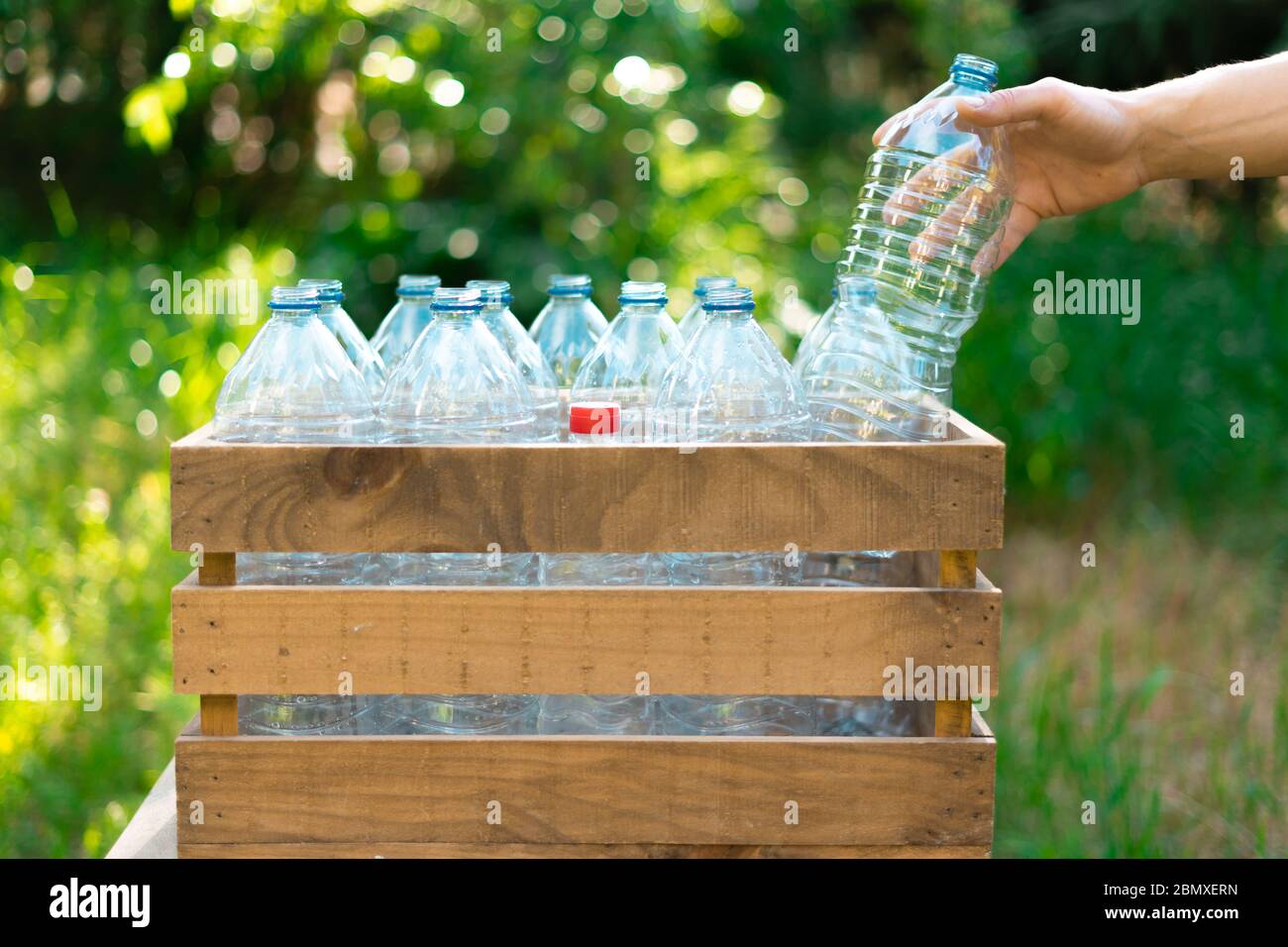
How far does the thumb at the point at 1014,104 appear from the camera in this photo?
72.4 inches

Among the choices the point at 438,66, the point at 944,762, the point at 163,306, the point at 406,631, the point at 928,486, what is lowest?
the point at 944,762

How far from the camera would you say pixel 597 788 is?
1649mm

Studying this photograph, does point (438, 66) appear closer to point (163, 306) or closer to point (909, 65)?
point (163, 306)

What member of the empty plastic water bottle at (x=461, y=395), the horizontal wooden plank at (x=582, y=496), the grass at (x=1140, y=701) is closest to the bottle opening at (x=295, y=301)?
the empty plastic water bottle at (x=461, y=395)

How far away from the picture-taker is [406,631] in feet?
5.30

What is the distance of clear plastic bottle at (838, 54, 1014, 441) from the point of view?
202cm

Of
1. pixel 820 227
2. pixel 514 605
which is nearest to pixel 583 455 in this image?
pixel 514 605

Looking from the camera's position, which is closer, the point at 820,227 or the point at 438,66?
the point at 438,66

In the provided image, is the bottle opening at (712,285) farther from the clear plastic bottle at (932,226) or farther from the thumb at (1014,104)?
the thumb at (1014,104)

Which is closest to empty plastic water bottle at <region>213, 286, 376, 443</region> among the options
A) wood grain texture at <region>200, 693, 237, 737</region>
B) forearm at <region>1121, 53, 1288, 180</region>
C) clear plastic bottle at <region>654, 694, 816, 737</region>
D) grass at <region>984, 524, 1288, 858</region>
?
wood grain texture at <region>200, 693, 237, 737</region>

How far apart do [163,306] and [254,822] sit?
3.74 m

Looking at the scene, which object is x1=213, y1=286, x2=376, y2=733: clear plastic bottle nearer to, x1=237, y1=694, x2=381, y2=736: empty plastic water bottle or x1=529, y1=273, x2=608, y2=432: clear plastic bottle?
x1=237, y1=694, x2=381, y2=736: empty plastic water bottle

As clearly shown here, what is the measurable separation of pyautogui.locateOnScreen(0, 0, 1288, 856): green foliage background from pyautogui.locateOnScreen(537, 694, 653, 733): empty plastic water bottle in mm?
1759

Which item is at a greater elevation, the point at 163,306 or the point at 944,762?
the point at 163,306
